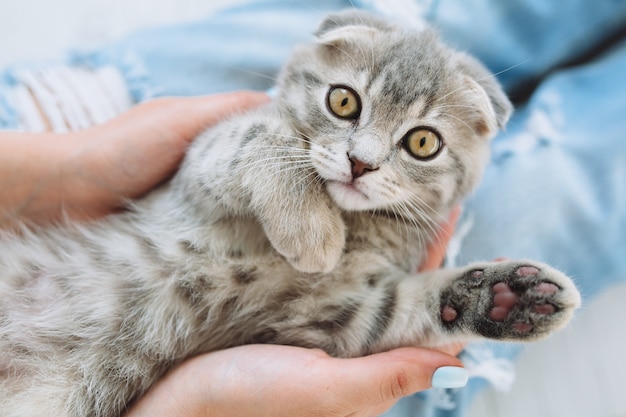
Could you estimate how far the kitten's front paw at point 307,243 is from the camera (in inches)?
33.7

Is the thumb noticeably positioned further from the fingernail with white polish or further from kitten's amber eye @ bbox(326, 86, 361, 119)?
kitten's amber eye @ bbox(326, 86, 361, 119)

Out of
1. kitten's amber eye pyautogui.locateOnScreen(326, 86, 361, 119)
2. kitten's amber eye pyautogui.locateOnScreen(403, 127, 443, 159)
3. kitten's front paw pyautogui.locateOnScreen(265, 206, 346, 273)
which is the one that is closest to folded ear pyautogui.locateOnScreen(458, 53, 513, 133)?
kitten's amber eye pyautogui.locateOnScreen(403, 127, 443, 159)

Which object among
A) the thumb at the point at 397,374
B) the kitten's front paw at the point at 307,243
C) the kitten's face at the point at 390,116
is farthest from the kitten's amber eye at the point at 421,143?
the thumb at the point at 397,374

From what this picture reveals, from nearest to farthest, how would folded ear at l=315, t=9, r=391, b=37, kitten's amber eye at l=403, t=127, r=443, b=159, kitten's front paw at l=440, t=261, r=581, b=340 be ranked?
kitten's front paw at l=440, t=261, r=581, b=340 → kitten's amber eye at l=403, t=127, r=443, b=159 → folded ear at l=315, t=9, r=391, b=37

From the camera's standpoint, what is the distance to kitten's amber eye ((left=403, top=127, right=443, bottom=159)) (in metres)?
0.91

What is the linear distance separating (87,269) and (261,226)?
36 centimetres

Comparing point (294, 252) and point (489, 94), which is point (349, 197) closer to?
point (294, 252)

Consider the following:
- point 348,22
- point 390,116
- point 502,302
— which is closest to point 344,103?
point 390,116

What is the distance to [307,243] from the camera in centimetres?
85

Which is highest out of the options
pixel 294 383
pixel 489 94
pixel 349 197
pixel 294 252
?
pixel 489 94

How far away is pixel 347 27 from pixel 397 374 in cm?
64

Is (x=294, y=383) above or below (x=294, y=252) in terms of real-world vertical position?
below

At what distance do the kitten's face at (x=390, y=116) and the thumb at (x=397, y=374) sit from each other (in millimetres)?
265

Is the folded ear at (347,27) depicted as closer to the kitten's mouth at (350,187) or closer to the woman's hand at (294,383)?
the kitten's mouth at (350,187)
